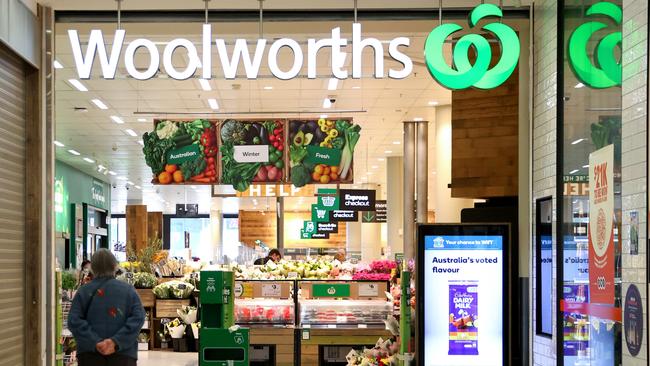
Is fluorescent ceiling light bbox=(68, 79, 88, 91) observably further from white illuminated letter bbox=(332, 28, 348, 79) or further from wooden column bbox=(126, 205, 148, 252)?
wooden column bbox=(126, 205, 148, 252)

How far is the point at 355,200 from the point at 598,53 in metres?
14.0

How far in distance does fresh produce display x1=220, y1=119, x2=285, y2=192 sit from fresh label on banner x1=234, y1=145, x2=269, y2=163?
0.03 meters

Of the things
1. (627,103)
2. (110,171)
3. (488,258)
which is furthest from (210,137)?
(110,171)

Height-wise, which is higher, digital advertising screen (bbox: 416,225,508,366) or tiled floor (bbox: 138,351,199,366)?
digital advertising screen (bbox: 416,225,508,366)

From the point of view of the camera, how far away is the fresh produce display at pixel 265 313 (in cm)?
970

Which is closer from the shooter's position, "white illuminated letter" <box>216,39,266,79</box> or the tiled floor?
"white illuminated letter" <box>216,39,266,79</box>

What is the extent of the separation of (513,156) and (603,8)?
2712 millimetres

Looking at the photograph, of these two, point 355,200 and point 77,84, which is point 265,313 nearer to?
point 77,84

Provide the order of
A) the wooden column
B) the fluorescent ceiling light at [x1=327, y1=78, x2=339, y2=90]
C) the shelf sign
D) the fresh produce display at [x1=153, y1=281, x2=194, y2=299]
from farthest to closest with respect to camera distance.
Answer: the wooden column
the fresh produce display at [x1=153, y1=281, x2=194, y2=299]
the fluorescent ceiling light at [x1=327, y1=78, x2=339, y2=90]
the shelf sign

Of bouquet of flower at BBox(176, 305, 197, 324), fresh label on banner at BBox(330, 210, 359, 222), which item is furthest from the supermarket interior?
fresh label on banner at BBox(330, 210, 359, 222)

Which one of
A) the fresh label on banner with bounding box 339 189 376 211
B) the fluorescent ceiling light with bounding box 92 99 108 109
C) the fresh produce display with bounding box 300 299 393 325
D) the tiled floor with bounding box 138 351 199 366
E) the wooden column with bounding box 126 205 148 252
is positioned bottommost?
the tiled floor with bounding box 138 351 199 366

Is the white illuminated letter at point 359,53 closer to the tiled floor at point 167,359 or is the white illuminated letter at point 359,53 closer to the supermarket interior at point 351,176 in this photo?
the supermarket interior at point 351,176

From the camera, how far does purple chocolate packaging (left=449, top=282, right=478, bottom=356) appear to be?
6.24 m

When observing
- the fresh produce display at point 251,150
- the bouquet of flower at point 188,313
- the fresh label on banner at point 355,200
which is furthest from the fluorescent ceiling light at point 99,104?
the fresh label on banner at point 355,200
